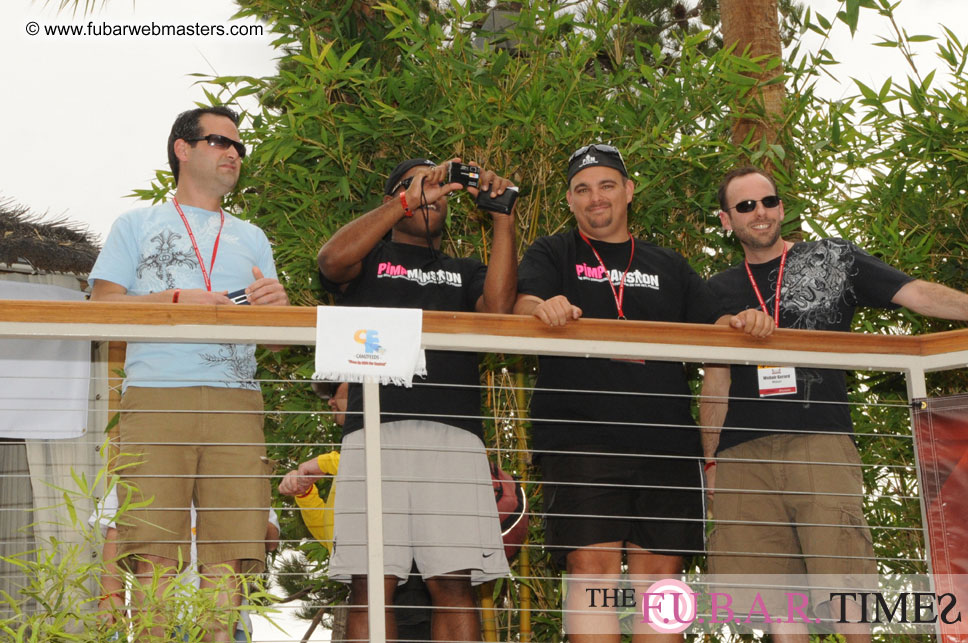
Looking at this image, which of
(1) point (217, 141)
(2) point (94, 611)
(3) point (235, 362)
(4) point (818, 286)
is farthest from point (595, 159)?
(2) point (94, 611)

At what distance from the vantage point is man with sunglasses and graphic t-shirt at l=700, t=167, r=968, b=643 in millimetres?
3041

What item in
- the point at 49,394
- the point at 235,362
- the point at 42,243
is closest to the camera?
the point at 235,362

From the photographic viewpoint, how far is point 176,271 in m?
3.04

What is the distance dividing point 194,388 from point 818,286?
1839 millimetres

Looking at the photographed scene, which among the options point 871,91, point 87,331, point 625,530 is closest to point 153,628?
point 87,331

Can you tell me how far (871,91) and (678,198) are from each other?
832mm

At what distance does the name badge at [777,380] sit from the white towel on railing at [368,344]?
1126 mm

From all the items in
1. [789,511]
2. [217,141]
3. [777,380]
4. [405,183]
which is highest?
[217,141]

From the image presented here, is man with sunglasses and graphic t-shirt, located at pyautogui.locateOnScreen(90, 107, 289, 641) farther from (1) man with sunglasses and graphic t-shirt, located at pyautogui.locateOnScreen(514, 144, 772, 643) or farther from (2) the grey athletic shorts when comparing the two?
(1) man with sunglasses and graphic t-shirt, located at pyautogui.locateOnScreen(514, 144, 772, 643)

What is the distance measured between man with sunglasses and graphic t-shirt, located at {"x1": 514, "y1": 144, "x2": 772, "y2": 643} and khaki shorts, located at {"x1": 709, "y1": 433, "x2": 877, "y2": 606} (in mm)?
113

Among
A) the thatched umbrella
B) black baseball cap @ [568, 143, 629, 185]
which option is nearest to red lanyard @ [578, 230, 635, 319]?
black baseball cap @ [568, 143, 629, 185]

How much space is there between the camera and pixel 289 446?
14.7 feet

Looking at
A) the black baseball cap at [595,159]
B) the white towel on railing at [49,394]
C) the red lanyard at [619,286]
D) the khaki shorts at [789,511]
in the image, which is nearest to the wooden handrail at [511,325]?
the khaki shorts at [789,511]

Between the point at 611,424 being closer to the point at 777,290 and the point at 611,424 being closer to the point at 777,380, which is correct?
the point at 777,380
